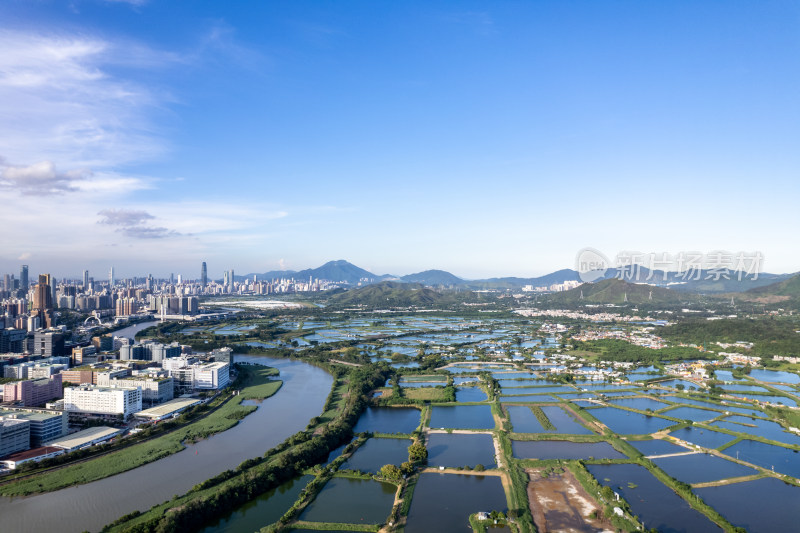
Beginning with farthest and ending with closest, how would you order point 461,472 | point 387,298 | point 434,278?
point 434,278 → point 387,298 → point 461,472

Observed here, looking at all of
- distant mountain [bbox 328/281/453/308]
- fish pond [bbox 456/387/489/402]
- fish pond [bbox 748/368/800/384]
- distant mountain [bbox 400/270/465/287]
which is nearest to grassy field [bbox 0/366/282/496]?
fish pond [bbox 456/387/489/402]

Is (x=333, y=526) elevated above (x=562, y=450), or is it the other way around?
(x=562, y=450)

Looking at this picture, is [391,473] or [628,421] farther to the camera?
[628,421]

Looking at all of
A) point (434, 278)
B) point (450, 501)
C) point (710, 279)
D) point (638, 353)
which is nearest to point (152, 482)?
point (450, 501)

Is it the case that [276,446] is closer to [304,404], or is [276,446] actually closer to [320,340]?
[304,404]

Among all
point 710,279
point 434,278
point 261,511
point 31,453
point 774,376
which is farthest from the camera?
point 434,278

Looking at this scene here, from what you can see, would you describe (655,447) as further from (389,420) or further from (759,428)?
Answer: (389,420)

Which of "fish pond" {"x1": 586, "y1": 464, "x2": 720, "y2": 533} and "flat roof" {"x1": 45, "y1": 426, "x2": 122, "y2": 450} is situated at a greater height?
"flat roof" {"x1": 45, "y1": 426, "x2": 122, "y2": 450}

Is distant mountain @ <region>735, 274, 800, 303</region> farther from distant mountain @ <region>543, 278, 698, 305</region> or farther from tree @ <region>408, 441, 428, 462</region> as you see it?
tree @ <region>408, 441, 428, 462</region>
